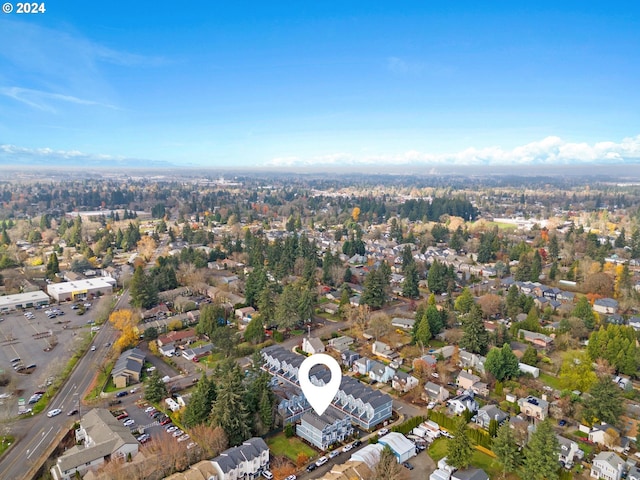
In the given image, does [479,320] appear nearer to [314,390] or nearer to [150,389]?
[314,390]

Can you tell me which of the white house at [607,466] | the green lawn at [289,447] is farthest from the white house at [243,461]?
the white house at [607,466]

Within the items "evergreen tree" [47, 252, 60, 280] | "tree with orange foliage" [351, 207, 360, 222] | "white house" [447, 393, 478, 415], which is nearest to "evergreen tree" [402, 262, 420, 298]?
"white house" [447, 393, 478, 415]

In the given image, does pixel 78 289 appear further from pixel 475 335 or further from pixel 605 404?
pixel 605 404

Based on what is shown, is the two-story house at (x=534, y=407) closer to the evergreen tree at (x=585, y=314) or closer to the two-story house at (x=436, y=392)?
the two-story house at (x=436, y=392)

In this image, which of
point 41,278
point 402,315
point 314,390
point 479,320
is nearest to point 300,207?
point 41,278

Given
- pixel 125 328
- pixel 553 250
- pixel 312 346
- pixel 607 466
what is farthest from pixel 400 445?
pixel 553 250
